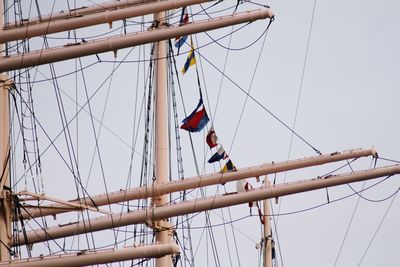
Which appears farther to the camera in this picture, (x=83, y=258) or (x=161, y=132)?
(x=161, y=132)

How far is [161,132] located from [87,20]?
7.32m

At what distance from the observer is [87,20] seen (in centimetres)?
4619

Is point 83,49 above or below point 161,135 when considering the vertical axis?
below

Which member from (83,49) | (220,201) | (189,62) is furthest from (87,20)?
(189,62)

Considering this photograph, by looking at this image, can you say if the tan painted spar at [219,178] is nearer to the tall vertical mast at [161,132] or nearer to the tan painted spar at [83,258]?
the tall vertical mast at [161,132]

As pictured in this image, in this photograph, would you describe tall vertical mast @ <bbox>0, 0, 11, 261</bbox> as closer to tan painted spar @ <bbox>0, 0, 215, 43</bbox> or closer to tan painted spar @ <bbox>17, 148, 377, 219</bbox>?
tan painted spar @ <bbox>0, 0, 215, 43</bbox>

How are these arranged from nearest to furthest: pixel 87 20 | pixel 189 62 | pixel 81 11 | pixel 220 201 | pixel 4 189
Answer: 1. pixel 4 189
2. pixel 87 20
3. pixel 81 11
4. pixel 220 201
5. pixel 189 62

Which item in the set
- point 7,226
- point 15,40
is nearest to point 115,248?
point 7,226

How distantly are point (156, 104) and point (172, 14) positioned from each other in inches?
120

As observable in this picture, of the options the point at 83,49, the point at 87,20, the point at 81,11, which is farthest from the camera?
the point at 81,11

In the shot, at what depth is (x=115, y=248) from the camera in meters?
42.1

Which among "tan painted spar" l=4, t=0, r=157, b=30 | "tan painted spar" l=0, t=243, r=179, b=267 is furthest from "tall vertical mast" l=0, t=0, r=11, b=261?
"tan painted spar" l=4, t=0, r=157, b=30

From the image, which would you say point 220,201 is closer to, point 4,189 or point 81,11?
point 81,11

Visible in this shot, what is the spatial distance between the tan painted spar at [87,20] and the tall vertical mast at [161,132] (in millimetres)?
4428
